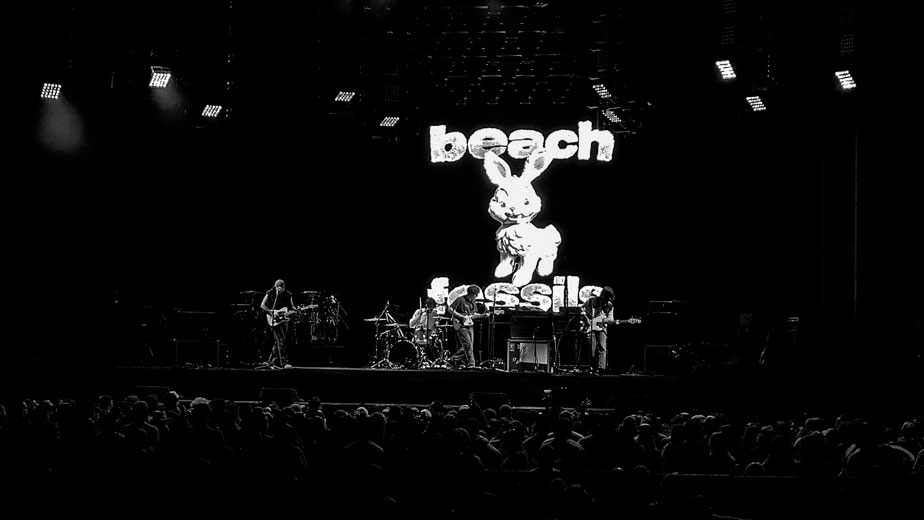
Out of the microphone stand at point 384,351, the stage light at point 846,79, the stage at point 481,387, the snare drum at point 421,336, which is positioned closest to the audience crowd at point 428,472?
the stage at point 481,387

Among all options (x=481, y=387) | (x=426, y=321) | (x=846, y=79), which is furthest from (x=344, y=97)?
(x=846, y=79)

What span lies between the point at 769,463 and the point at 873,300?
1046cm

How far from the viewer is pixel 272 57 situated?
1536 cm

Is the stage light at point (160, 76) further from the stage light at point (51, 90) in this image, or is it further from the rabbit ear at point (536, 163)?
the rabbit ear at point (536, 163)

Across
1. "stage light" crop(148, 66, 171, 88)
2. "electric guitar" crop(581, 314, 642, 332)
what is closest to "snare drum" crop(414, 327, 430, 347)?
"electric guitar" crop(581, 314, 642, 332)

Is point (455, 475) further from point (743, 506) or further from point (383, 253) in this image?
point (383, 253)

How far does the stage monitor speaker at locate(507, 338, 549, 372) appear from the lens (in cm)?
1730

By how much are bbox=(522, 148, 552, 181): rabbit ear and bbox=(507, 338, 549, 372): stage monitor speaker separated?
15.5 ft

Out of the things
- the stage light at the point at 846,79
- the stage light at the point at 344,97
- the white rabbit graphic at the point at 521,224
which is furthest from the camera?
the white rabbit graphic at the point at 521,224

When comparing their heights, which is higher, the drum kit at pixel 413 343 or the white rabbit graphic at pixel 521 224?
the white rabbit graphic at pixel 521 224

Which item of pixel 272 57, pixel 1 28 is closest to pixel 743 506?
pixel 272 57

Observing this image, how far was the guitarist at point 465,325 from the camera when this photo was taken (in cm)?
1752

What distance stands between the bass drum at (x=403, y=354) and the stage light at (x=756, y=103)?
7.27m

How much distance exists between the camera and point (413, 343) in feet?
60.4
